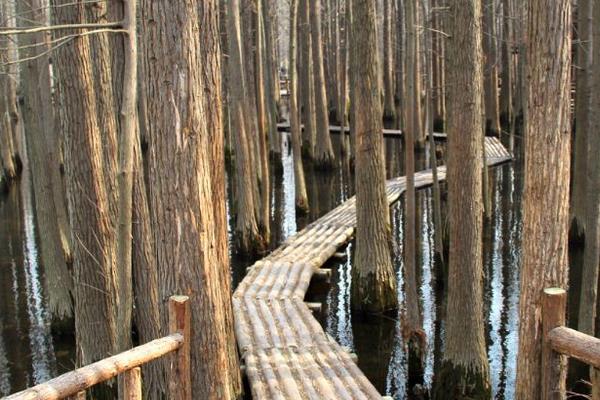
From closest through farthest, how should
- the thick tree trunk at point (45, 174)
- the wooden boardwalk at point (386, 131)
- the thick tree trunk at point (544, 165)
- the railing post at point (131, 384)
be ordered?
the railing post at point (131, 384), the thick tree trunk at point (544, 165), the thick tree trunk at point (45, 174), the wooden boardwalk at point (386, 131)

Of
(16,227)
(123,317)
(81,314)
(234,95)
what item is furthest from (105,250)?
(16,227)

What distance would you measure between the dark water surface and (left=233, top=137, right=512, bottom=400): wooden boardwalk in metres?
0.57

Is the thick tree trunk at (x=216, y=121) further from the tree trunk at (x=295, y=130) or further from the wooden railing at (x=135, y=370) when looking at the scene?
the tree trunk at (x=295, y=130)

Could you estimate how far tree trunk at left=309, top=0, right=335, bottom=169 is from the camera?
21172 mm

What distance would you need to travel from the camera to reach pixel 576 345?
438 centimetres

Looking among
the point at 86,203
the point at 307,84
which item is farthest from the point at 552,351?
the point at 307,84

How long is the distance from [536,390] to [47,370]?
6.51 meters

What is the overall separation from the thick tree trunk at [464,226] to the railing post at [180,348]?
3730mm

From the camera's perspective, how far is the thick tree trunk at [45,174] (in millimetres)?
10367

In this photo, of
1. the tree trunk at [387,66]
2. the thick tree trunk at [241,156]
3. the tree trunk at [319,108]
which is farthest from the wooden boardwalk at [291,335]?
the tree trunk at [387,66]

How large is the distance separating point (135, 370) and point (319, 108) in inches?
700

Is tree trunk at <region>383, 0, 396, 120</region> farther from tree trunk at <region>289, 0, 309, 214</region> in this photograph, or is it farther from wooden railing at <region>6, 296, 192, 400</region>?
wooden railing at <region>6, 296, 192, 400</region>

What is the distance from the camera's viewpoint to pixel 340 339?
9.88m

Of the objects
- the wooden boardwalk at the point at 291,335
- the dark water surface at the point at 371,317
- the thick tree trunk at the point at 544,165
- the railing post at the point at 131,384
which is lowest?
the dark water surface at the point at 371,317
